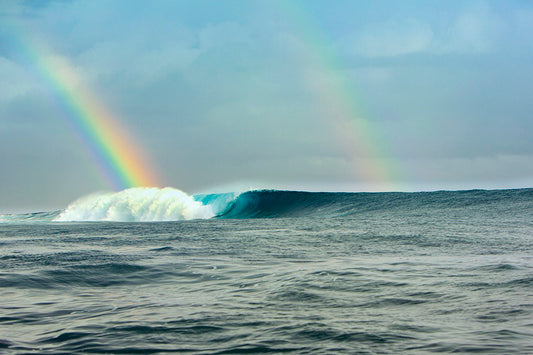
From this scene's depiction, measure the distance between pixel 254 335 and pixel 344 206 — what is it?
82.0 ft

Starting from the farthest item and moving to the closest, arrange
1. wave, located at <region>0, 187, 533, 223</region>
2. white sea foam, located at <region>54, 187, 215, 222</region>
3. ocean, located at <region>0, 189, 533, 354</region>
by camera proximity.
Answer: white sea foam, located at <region>54, 187, 215, 222</region> < wave, located at <region>0, 187, 533, 223</region> < ocean, located at <region>0, 189, 533, 354</region>

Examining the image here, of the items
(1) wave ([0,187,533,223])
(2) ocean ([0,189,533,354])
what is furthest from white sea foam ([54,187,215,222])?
(2) ocean ([0,189,533,354])

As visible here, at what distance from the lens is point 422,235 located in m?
13.0

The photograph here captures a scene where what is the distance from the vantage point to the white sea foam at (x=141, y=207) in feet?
122

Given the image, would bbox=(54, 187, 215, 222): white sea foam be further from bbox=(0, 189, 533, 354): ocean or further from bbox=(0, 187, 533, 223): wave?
bbox=(0, 189, 533, 354): ocean

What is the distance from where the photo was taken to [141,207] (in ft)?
126

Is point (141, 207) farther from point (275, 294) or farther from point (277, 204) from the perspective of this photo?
point (275, 294)

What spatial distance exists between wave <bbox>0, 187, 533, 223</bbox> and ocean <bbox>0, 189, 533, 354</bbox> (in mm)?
10622

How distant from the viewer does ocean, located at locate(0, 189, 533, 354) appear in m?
4.15

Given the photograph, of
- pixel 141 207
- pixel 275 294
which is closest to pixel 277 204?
pixel 141 207

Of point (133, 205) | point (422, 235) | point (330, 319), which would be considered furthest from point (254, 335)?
point (133, 205)

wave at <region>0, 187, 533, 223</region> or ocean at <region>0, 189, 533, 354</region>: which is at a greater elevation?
wave at <region>0, 187, 533, 223</region>

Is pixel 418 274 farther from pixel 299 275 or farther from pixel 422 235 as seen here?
pixel 422 235

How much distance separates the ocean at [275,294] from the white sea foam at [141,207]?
2349 cm
